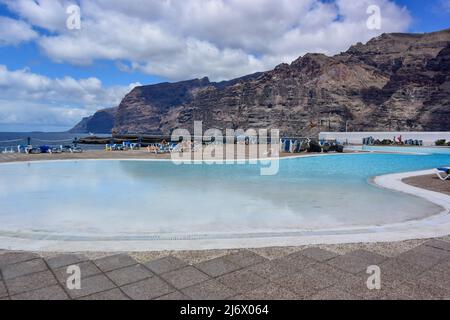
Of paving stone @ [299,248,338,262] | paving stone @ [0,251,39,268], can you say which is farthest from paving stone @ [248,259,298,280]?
paving stone @ [0,251,39,268]

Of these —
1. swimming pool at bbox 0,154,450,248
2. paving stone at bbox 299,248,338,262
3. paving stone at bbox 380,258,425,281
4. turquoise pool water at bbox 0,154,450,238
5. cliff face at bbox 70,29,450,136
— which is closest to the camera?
paving stone at bbox 380,258,425,281

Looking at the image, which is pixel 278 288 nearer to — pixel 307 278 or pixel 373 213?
pixel 307 278

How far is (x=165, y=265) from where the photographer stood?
346cm

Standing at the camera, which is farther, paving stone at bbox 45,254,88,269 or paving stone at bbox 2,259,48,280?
paving stone at bbox 45,254,88,269

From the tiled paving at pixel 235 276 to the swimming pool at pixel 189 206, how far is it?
974mm

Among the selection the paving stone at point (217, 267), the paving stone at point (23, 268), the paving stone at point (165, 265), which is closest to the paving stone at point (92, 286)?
the paving stone at point (165, 265)

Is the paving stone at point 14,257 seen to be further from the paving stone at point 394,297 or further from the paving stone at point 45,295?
the paving stone at point 394,297

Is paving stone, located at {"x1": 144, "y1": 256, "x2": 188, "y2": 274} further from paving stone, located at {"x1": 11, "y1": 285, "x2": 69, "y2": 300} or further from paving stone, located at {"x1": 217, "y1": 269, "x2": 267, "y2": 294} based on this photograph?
paving stone, located at {"x1": 11, "y1": 285, "x2": 69, "y2": 300}

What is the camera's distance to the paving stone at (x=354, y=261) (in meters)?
3.40

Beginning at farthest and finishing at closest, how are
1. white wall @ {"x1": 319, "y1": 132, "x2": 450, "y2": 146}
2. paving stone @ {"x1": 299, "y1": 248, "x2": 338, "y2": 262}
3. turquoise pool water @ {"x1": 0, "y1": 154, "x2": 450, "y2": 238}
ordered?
white wall @ {"x1": 319, "y1": 132, "x2": 450, "y2": 146}, turquoise pool water @ {"x1": 0, "y1": 154, "x2": 450, "y2": 238}, paving stone @ {"x1": 299, "y1": 248, "x2": 338, "y2": 262}

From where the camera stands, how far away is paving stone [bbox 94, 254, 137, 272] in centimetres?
339

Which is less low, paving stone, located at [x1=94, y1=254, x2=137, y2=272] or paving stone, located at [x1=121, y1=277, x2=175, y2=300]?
paving stone, located at [x1=94, y1=254, x2=137, y2=272]

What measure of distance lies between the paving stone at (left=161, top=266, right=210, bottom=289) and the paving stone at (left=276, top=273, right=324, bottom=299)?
2.60 feet
